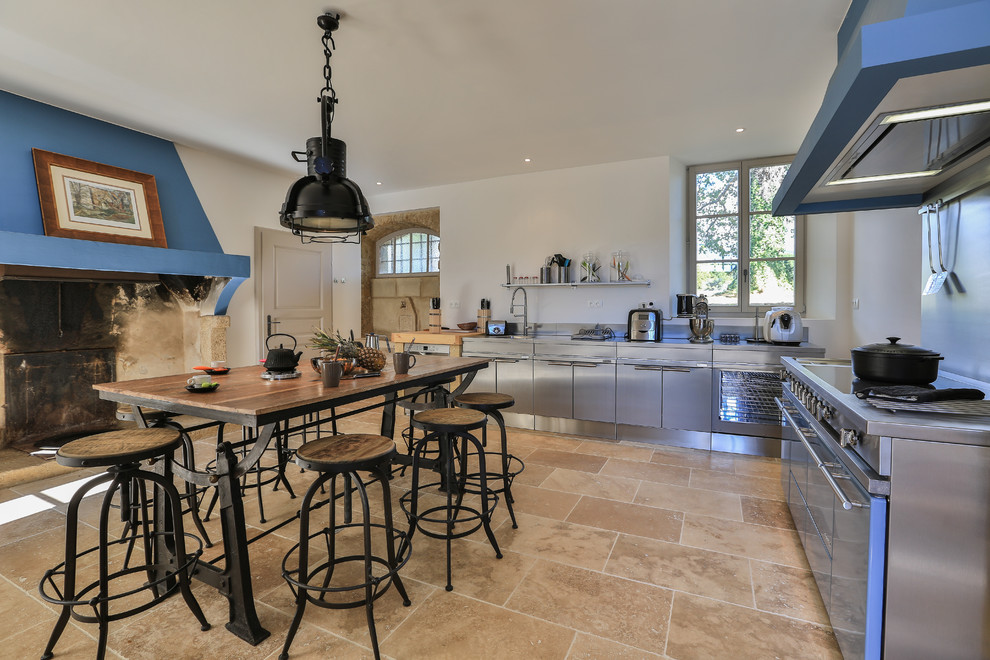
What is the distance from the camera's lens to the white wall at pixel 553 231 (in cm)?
477

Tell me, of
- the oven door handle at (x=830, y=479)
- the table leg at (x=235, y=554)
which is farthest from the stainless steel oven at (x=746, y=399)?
the table leg at (x=235, y=554)

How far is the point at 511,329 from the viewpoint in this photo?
5441mm

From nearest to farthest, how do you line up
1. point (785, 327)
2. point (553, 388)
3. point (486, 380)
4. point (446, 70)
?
point (446, 70), point (785, 327), point (553, 388), point (486, 380)

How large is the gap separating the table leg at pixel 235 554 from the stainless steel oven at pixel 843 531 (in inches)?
78.6

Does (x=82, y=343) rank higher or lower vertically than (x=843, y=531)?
higher

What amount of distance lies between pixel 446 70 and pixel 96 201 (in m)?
3.12

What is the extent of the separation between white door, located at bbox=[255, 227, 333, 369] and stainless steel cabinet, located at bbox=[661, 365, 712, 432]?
3847mm

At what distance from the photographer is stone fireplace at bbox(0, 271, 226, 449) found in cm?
368

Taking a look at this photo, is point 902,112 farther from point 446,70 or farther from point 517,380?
point 517,380

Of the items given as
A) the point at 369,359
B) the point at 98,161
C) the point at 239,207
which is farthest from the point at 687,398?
the point at 98,161

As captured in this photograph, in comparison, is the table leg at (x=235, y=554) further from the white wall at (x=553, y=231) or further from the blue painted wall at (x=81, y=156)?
the white wall at (x=553, y=231)

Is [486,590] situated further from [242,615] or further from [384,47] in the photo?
[384,47]

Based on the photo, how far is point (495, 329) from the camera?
5184 mm

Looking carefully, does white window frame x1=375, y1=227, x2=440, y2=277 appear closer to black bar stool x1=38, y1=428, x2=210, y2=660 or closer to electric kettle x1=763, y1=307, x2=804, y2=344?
electric kettle x1=763, y1=307, x2=804, y2=344
